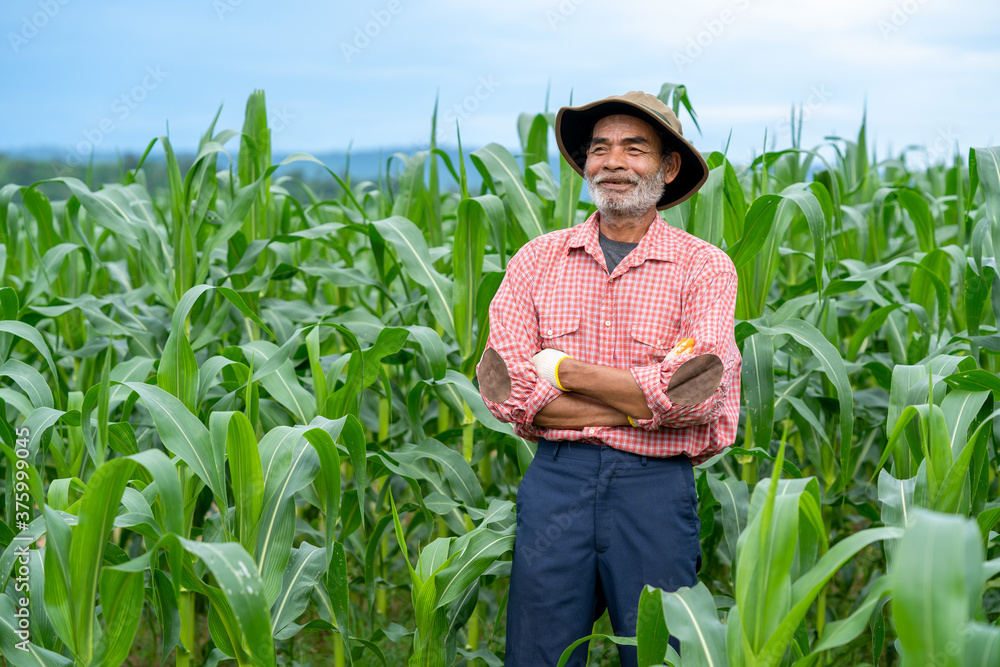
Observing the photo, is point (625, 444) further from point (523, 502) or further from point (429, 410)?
point (429, 410)

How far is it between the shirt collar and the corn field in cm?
30

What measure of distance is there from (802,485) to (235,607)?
1.06m

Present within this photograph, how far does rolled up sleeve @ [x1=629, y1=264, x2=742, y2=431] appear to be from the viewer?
1870 millimetres

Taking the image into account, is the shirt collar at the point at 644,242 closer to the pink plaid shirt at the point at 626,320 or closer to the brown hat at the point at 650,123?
the pink plaid shirt at the point at 626,320

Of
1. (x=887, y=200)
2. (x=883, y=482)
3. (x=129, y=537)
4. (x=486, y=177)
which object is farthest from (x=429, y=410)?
(x=887, y=200)

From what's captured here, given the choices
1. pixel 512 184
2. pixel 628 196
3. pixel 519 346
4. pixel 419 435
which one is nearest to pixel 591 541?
pixel 519 346

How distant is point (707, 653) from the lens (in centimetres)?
150

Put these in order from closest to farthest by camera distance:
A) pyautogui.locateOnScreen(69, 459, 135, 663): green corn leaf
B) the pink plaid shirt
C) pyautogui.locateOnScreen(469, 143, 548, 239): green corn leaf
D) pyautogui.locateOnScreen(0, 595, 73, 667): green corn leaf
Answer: pyautogui.locateOnScreen(69, 459, 135, 663): green corn leaf < pyautogui.locateOnScreen(0, 595, 73, 667): green corn leaf < the pink plaid shirt < pyautogui.locateOnScreen(469, 143, 548, 239): green corn leaf

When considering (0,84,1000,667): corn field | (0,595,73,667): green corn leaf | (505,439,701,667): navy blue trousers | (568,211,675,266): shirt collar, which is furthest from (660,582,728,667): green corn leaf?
(0,595,73,667): green corn leaf

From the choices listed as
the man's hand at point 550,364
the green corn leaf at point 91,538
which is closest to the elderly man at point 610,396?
the man's hand at point 550,364

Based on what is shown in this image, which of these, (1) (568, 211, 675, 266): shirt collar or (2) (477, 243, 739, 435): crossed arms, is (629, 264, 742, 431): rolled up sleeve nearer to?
(2) (477, 243, 739, 435): crossed arms

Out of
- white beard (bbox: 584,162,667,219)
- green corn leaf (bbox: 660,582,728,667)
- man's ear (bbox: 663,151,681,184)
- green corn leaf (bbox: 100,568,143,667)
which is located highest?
man's ear (bbox: 663,151,681,184)

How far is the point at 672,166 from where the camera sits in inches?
87.4

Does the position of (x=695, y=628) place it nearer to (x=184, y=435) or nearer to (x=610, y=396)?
(x=610, y=396)
